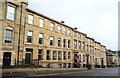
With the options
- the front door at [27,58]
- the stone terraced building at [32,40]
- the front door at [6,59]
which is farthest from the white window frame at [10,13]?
the front door at [27,58]

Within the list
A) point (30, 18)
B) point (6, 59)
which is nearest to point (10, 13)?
point (30, 18)

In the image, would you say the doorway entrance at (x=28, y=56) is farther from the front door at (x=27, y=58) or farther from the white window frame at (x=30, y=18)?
the white window frame at (x=30, y=18)

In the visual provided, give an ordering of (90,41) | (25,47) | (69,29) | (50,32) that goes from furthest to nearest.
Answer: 1. (90,41)
2. (69,29)
3. (50,32)
4. (25,47)

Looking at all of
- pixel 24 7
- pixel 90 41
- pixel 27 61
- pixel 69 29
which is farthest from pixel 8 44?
pixel 90 41

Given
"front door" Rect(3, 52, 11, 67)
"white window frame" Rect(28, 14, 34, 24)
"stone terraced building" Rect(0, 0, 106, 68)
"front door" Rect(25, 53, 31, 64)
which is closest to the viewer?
"front door" Rect(3, 52, 11, 67)

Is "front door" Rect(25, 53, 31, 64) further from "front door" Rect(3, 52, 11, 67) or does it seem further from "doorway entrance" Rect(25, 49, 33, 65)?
"front door" Rect(3, 52, 11, 67)

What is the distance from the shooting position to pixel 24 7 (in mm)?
25094

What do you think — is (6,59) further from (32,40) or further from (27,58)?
(32,40)

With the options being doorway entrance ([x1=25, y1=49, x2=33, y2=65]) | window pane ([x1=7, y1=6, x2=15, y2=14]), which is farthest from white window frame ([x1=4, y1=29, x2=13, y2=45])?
doorway entrance ([x1=25, y1=49, x2=33, y2=65])

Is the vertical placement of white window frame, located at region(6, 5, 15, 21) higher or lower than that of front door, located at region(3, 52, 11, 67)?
higher

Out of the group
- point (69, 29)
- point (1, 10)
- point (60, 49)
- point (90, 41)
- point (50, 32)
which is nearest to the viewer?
point (1, 10)

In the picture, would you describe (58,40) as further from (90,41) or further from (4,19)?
(90,41)

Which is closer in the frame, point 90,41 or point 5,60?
point 5,60

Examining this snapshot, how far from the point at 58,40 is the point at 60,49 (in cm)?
210
